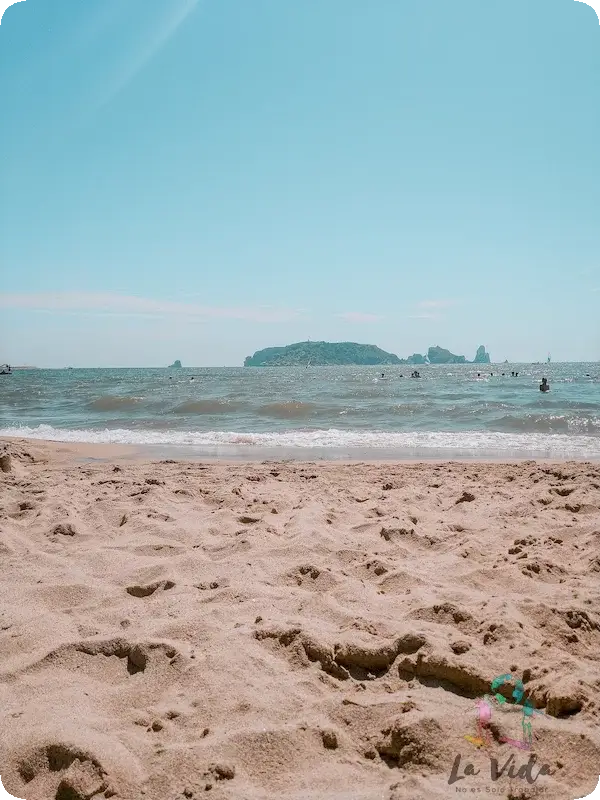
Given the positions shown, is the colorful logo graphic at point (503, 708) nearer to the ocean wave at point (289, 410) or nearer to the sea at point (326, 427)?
the sea at point (326, 427)

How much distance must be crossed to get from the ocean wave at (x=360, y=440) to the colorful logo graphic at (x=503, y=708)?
683 cm

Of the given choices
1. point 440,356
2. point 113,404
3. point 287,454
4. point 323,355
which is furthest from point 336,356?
point 287,454

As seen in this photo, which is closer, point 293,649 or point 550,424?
point 293,649

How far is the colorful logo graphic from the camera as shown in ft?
5.89

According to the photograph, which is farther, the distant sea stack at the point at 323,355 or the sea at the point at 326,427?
the distant sea stack at the point at 323,355

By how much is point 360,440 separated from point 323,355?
153092 millimetres

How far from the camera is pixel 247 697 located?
6.70 feet

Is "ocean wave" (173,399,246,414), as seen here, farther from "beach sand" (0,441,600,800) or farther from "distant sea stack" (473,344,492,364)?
"distant sea stack" (473,344,492,364)

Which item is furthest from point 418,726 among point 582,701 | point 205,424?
point 205,424

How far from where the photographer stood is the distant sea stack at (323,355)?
529 ft

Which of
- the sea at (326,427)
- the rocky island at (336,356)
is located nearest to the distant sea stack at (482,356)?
the rocky island at (336,356)

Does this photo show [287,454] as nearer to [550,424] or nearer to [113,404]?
[550,424]

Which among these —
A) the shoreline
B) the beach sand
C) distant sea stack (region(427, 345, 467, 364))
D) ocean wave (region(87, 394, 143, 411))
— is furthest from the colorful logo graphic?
distant sea stack (region(427, 345, 467, 364))

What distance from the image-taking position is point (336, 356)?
164000mm
